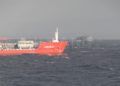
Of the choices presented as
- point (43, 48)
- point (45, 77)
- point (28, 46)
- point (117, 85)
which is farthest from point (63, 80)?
point (28, 46)

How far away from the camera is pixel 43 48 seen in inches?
6088

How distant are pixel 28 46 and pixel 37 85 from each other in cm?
10199

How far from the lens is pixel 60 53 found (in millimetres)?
158125

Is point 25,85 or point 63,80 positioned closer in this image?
point 25,85

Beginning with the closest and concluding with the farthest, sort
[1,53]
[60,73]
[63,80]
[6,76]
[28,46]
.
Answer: [63,80] < [6,76] < [60,73] < [1,53] < [28,46]

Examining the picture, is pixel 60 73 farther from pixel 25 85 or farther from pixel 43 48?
pixel 43 48

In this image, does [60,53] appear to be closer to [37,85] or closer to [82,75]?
[82,75]

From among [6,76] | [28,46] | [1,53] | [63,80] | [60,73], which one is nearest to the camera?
[63,80]

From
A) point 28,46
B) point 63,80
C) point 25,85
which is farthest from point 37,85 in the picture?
point 28,46

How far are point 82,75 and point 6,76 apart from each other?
14293mm

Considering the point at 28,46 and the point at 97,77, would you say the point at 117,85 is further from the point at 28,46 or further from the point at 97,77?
the point at 28,46

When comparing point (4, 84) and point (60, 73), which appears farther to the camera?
point (60, 73)

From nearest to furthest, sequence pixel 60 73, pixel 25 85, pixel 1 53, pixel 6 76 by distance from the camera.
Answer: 1. pixel 25 85
2. pixel 6 76
3. pixel 60 73
4. pixel 1 53

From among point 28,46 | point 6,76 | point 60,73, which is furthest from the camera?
point 28,46
